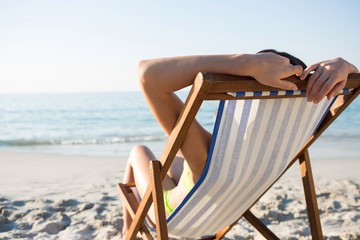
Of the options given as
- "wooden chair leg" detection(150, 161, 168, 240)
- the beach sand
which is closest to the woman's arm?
"wooden chair leg" detection(150, 161, 168, 240)

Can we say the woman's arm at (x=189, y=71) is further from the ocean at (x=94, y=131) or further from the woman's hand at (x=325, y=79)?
the ocean at (x=94, y=131)

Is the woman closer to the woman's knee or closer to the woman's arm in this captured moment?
the woman's arm

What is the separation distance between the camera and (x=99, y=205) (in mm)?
4215

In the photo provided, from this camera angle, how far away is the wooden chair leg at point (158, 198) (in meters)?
1.75

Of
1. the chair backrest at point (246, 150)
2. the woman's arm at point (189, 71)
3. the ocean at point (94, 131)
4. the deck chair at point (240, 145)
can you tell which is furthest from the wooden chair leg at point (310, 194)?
the ocean at point (94, 131)

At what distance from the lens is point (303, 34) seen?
102 ft

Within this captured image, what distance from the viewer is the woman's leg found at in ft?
7.72

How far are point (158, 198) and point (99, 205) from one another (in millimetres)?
2583

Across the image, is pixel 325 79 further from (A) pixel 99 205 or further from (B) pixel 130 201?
(A) pixel 99 205

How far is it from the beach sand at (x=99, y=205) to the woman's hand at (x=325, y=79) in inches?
75.4

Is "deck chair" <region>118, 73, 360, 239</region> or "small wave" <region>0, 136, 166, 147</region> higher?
"small wave" <region>0, 136, 166, 147</region>

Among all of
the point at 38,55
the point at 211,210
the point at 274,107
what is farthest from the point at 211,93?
the point at 38,55

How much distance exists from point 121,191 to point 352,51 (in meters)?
31.4

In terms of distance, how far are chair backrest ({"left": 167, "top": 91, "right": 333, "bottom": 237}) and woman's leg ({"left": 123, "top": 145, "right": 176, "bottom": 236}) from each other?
0.88 feet
